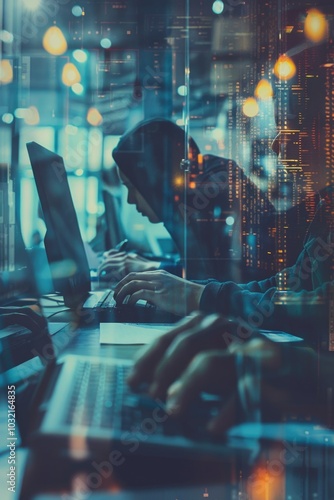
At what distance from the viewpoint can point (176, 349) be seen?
3.49 feet

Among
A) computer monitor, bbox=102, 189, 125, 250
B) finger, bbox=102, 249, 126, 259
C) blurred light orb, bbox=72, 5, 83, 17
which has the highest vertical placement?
blurred light orb, bbox=72, 5, 83, 17

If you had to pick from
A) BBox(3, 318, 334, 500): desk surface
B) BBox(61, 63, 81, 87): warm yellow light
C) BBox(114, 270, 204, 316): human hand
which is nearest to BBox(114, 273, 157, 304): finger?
BBox(114, 270, 204, 316): human hand

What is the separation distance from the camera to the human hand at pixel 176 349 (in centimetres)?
104

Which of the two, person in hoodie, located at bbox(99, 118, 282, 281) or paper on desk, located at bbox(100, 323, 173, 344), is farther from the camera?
person in hoodie, located at bbox(99, 118, 282, 281)

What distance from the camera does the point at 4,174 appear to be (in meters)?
1.33

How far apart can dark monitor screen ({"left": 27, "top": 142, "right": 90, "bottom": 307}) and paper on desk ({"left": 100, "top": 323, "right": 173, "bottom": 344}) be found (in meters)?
0.13

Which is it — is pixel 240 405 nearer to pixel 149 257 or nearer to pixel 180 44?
pixel 149 257

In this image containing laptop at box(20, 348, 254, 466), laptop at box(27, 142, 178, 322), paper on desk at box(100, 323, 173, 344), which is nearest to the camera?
laptop at box(20, 348, 254, 466)

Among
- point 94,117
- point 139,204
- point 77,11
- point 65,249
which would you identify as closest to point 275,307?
point 139,204

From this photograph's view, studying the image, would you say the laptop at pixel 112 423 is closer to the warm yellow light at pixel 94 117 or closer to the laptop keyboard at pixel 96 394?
the laptop keyboard at pixel 96 394

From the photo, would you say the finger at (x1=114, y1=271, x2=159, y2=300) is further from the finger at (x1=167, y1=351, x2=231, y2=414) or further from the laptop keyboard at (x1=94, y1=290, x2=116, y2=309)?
the finger at (x1=167, y1=351, x2=231, y2=414)

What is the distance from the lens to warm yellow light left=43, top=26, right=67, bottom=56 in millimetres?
1327

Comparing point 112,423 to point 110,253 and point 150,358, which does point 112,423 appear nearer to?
point 150,358

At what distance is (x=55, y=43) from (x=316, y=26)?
683 mm
